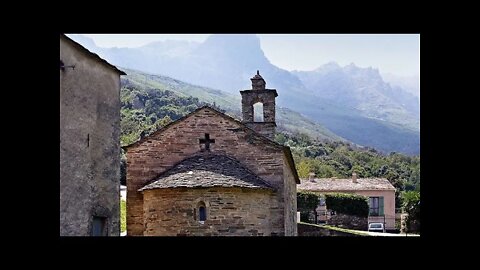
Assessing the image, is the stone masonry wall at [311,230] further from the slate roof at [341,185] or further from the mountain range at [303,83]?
the mountain range at [303,83]

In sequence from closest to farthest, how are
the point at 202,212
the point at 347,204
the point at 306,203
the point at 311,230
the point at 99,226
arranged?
the point at 99,226 → the point at 202,212 → the point at 311,230 → the point at 306,203 → the point at 347,204

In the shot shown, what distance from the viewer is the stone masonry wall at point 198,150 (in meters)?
18.0

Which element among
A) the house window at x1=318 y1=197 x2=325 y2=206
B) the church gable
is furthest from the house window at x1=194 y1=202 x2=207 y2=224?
the house window at x1=318 y1=197 x2=325 y2=206

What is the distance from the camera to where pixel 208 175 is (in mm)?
16656

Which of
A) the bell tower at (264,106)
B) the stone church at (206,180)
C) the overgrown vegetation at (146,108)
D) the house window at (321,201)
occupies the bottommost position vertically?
the house window at (321,201)

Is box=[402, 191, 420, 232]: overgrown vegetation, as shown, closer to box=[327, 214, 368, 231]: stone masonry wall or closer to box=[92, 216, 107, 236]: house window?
box=[327, 214, 368, 231]: stone masonry wall

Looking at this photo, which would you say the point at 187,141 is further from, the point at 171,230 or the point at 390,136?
the point at 390,136

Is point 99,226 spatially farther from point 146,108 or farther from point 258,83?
point 146,108

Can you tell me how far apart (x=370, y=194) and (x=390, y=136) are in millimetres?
76935

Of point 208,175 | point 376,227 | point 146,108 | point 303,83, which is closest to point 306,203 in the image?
point 376,227

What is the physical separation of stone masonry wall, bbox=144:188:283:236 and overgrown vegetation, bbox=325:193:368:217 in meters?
20.3

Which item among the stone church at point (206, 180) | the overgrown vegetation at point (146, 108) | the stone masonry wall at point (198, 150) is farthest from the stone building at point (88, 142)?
the overgrown vegetation at point (146, 108)

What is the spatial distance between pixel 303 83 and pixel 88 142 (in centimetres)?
16366

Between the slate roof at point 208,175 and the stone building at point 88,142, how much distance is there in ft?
6.29
